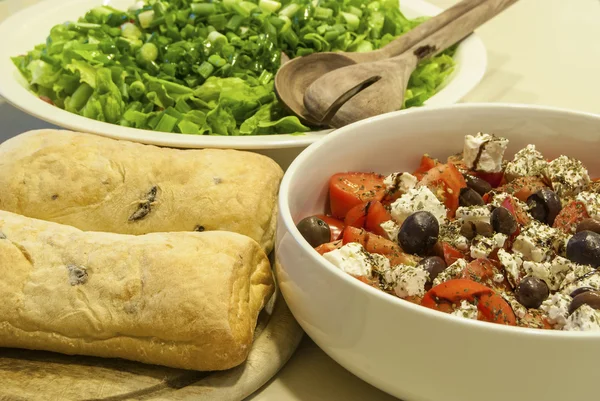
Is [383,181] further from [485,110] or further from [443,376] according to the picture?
[443,376]

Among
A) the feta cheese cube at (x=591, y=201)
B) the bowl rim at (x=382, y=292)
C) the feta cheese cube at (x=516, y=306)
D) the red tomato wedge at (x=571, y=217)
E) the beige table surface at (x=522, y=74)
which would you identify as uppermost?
the bowl rim at (x=382, y=292)

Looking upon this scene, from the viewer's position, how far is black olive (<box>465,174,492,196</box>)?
1.44 metres

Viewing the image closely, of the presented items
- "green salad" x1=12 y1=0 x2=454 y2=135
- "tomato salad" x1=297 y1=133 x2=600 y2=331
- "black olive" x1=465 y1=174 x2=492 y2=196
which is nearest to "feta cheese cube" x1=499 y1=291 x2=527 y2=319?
"tomato salad" x1=297 y1=133 x2=600 y2=331

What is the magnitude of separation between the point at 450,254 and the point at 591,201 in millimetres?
300

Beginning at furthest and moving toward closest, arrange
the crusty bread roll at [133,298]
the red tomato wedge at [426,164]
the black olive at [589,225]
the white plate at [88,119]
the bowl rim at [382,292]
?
the white plate at [88,119], the red tomato wedge at [426,164], the black olive at [589,225], the crusty bread roll at [133,298], the bowl rim at [382,292]

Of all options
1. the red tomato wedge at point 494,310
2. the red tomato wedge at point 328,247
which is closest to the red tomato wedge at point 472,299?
the red tomato wedge at point 494,310

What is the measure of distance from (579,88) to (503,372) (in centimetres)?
168

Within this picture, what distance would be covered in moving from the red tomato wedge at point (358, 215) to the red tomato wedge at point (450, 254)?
0.54 feet

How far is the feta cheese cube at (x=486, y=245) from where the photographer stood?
4.10 ft

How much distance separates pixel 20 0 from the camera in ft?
10.4

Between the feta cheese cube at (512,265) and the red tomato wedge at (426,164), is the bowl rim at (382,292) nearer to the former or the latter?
the red tomato wedge at (426,164)

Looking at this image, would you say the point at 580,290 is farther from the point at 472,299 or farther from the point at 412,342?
the point at 412,342

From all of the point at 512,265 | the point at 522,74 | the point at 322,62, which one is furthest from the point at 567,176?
the point at 522,74

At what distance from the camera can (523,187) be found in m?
1.42
